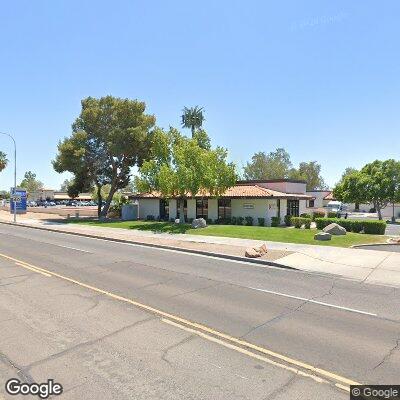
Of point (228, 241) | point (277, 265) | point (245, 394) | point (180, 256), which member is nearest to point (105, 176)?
point (228, 241)

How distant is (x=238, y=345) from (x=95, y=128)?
39393 millimetres

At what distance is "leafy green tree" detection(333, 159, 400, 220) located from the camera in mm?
40562

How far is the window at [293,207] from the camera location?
116 feet

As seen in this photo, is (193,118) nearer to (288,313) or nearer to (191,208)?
(191,208)

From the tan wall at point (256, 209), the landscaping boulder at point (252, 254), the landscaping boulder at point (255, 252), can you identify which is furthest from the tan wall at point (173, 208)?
the landscaping boulder at point (252, 254)

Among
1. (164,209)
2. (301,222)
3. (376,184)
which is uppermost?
(376,184)

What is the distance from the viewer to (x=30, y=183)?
14888 centimetres

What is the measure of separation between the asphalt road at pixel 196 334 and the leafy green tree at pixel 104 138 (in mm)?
30075

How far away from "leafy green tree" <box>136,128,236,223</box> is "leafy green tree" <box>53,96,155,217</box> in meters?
9.04

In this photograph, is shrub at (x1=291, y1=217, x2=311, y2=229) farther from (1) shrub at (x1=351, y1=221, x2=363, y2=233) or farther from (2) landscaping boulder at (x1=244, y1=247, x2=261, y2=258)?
(2) landscaping boulder at (x1=244, y1=247, x2=261, y2=258)

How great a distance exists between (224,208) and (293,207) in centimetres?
668

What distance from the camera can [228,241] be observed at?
861 inches

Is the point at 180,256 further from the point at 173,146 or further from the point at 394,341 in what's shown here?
the point at 173,146
